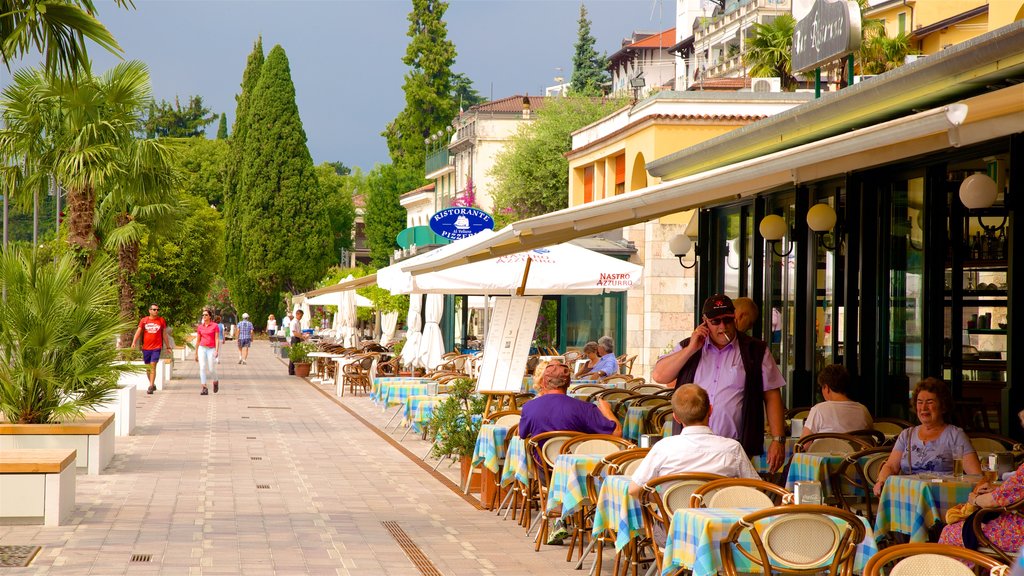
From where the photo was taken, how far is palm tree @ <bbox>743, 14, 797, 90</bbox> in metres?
38.3

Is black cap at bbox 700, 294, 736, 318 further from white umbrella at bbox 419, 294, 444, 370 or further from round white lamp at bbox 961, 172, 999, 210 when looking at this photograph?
white umbrella at bbox 419, 294, 444, 370

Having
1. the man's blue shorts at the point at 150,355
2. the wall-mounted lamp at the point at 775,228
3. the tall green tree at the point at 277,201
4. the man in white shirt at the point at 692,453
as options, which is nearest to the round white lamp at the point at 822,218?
the wall-mounted lamp at the point at 775,228

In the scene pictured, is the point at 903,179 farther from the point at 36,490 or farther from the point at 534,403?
the point at 36,490

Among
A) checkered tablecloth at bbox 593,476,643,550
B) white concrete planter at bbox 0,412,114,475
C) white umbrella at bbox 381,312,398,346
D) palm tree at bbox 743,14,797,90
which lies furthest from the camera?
palm tree at bbox 743,14,797,90

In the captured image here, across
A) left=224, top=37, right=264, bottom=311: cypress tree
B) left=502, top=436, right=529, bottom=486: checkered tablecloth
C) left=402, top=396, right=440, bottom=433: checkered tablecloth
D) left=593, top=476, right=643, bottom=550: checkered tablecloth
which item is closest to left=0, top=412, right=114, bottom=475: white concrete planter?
left=402, top=396, right=440, bottom=433: checkered tablecloth

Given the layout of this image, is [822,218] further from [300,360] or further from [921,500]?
[300,360]

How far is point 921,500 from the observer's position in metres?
6.63

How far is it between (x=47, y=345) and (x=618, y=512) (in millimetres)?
6551

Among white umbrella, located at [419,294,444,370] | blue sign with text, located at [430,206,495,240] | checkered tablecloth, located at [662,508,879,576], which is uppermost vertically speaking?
blue sign with text, located at [430,206,495,240]

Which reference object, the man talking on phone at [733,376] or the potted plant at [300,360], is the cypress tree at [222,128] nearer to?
the potted plant at [300,360]

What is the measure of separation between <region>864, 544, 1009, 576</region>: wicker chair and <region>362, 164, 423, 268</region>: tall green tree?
240 feet

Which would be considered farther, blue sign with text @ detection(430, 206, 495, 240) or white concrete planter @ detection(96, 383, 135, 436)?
blue sign with text @ detection(430, 206, 495, 240)

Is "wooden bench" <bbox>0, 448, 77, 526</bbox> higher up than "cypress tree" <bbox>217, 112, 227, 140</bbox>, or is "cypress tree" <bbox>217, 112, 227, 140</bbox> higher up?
"cypress tree" <bbox>217, 112, 227, 140</bbox>

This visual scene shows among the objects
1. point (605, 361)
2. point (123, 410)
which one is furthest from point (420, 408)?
point (123, 410)
